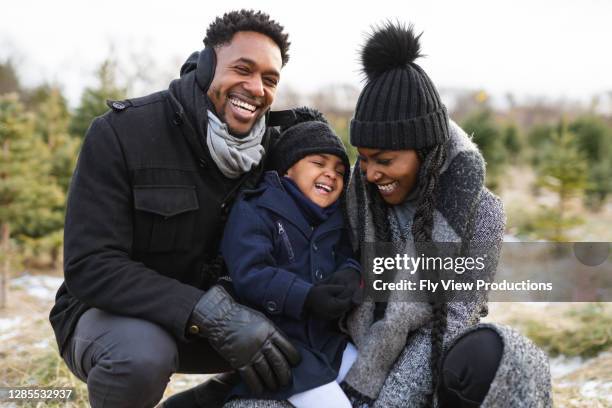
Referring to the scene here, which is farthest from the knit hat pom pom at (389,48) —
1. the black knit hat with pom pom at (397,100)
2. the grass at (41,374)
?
the grass at (41,374)

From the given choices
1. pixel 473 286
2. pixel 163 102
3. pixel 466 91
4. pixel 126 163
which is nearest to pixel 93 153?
pixel 126 163

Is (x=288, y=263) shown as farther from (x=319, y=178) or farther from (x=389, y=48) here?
(x=389, y=48)

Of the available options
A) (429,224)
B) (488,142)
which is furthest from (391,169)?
(488,142)

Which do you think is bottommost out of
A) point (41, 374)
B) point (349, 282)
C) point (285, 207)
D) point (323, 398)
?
A: point (41, 374)

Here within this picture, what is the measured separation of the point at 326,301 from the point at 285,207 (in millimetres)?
405

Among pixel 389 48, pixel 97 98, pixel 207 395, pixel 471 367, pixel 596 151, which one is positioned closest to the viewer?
pixel 471 367

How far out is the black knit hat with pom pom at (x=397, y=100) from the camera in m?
2.10

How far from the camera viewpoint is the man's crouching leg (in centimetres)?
201

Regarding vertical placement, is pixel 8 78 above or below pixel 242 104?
below

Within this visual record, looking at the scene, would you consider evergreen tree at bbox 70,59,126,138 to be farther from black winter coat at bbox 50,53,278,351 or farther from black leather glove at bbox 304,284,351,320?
black leather glove at bbox 304,284,351,320

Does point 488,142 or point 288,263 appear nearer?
point 288,263

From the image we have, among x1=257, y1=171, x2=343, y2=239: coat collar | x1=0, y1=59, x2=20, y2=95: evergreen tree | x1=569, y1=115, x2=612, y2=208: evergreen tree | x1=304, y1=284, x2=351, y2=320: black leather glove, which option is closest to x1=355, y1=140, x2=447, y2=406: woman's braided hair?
x1=257, y1=171, x2=343, y2=239: coat collar

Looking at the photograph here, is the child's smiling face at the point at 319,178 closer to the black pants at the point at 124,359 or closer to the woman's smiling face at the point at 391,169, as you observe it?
the woman's smiling face at the point at 391,169

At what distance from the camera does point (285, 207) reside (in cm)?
225
